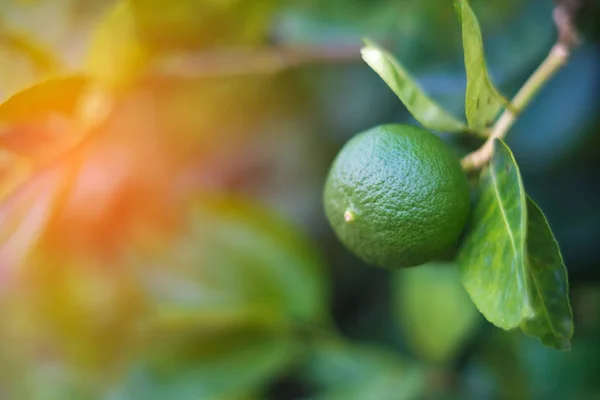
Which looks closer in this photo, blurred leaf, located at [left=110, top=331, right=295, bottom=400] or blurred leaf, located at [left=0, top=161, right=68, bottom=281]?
blurred leaf, located at [left=0, top=161, right=68, bottom=281]

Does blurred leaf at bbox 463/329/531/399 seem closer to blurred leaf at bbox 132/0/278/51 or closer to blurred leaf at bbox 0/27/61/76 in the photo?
blurred leaf at bbox 132/0/278/51

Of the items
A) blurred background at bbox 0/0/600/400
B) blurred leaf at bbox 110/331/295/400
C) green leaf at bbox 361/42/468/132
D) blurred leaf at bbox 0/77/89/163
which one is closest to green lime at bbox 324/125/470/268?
green leaf at bbox 361/42/468/132

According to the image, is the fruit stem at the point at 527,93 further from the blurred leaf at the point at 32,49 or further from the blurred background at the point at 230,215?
the blurred leaf at the point at 32,49

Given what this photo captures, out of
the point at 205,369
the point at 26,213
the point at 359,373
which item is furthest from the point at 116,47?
the point at 359,373

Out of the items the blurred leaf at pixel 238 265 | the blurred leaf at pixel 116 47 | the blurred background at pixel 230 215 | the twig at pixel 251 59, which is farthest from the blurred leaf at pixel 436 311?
the blurred leaf at pixel 116 47

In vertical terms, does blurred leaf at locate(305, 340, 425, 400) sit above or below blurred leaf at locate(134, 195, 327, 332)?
below

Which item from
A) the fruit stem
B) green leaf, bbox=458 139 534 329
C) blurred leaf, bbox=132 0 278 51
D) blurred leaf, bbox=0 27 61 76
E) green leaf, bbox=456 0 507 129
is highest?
blurred leaf, bbox=0 27 61 76
